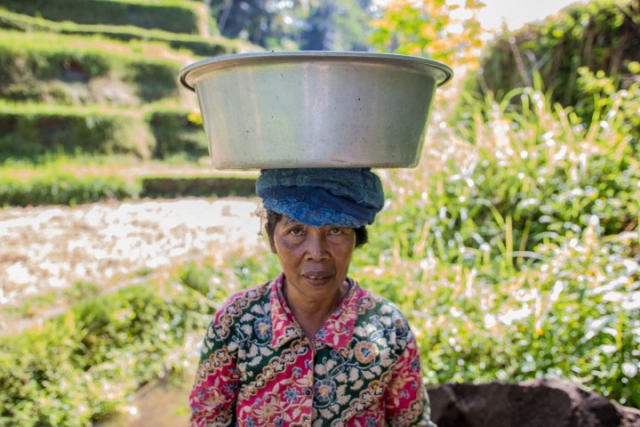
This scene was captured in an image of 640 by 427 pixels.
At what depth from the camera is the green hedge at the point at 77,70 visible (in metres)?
12.0

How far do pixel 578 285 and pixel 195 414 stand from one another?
6.87 feet

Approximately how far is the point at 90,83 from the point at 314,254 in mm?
12909

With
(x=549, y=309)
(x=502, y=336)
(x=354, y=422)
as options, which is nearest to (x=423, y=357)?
(x=502, y=336)

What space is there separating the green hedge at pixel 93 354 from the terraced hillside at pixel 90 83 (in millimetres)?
8168

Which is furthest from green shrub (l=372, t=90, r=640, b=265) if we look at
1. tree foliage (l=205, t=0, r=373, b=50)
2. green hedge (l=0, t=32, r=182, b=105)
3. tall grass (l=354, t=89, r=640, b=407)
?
tree foliage (l=205, t=0, r=373, b=50)

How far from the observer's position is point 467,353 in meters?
2.80

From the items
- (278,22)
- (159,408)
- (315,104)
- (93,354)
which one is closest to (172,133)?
(93,354)

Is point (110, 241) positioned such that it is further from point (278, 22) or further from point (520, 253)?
point (278, 22)

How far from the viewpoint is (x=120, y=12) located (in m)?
16.8

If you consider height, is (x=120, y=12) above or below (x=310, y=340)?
above

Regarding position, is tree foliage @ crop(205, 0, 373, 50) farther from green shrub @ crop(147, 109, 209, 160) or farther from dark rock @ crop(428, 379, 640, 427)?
dark rock @ crop(428, 379, 640, 427)

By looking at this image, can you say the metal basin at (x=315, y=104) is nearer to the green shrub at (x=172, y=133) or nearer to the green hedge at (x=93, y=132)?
the green hedge at (x=93, y=132)

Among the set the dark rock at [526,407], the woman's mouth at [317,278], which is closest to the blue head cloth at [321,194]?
the woman's mouth at [317,278]

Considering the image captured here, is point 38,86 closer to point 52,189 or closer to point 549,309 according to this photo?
point 52,189
